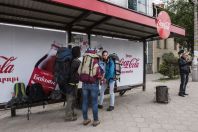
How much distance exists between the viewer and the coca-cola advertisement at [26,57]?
6.55m

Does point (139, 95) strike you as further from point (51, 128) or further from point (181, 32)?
point (51, 128)

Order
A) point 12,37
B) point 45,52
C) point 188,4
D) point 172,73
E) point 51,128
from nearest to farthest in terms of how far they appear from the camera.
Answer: point 51,128, point 12,37, point 45,52, point 172,73, point 188,4

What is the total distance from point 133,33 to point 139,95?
244 centimetres

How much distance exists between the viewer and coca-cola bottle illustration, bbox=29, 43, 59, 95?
716cm

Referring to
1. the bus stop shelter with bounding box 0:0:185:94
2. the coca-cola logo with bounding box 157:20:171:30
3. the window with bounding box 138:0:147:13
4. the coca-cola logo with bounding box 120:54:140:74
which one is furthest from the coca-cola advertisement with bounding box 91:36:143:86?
the window with bounding box 138:0:147:13

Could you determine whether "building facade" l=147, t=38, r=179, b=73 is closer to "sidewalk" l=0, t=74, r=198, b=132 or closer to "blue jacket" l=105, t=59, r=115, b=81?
"sidewalk" l=0, t=74, r=198, b=132

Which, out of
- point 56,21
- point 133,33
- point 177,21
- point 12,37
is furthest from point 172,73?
point 12,37

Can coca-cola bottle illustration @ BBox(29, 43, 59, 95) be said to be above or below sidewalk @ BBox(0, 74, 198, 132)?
above

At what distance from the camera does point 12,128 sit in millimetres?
6363

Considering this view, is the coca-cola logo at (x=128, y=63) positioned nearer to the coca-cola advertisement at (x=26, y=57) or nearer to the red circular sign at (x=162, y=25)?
the red circular sign at (x=162, y=25)

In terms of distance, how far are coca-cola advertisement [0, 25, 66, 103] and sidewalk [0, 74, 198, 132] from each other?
78 centimetres

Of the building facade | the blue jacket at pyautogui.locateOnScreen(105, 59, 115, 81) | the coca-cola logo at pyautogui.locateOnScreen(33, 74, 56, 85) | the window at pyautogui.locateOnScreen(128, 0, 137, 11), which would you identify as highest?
the window at pyautogui.locateOnScreen(128, 0, 137, 11)

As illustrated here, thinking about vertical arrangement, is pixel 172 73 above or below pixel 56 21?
below

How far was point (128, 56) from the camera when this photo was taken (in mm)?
10594
